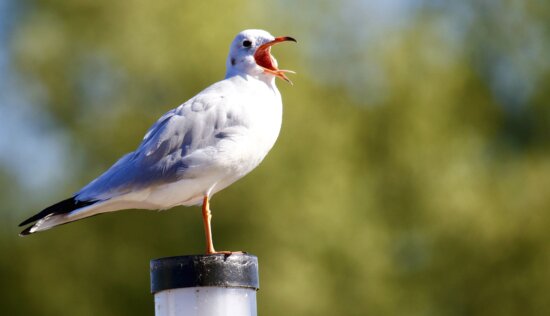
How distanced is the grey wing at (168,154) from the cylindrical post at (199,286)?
2.59ft

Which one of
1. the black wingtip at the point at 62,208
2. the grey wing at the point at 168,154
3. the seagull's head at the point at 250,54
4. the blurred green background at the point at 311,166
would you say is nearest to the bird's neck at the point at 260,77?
the seagull's head at the point at 250,54

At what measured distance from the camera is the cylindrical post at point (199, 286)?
150 inches

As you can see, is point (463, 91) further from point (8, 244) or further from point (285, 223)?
point (8, 244)

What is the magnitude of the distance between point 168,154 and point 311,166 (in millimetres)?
9513

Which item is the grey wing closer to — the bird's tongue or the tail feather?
the tail feather

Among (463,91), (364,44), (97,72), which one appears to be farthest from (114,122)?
(463,91)

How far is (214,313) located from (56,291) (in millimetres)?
10155

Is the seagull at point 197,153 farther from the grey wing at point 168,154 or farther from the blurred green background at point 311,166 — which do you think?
the blurred green background at point 311,166

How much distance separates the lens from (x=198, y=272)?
3824 millimetres

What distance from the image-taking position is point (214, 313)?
12.5 feet

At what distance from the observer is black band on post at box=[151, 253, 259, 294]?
→ 12.5 feet

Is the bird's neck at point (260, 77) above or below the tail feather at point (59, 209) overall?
above

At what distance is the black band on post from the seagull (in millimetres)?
740

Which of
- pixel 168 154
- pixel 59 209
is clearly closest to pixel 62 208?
pixel 59 209
